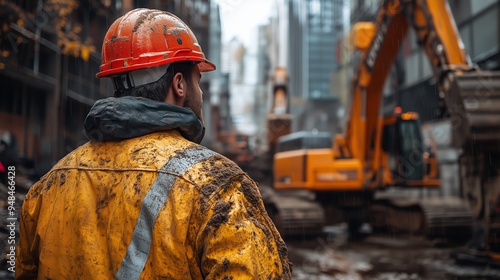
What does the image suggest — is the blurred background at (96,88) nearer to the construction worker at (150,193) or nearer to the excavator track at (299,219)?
the excavator track at (299,219)

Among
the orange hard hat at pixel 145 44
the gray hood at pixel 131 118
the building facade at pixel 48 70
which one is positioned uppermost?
the building facade at pixel 48 70

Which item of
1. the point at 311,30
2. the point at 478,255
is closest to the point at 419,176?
the point at 478,255

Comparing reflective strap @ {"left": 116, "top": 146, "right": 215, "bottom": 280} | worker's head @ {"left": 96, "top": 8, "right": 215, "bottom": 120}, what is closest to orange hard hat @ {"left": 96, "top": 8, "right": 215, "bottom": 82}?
worker's head @ {"left": 96, "top": 8, "right": 215, "bottom": 120}

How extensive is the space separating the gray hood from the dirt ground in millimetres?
6175

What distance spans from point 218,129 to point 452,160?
70.1ft

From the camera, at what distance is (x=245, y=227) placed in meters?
1.71

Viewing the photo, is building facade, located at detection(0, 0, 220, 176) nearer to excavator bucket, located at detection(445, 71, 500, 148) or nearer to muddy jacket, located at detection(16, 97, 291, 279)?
excavator bucket, located at detection(445, 71, 500, 148)

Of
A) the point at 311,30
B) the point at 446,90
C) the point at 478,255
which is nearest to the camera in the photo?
the point at 446,90

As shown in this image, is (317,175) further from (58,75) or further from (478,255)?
(58,75)

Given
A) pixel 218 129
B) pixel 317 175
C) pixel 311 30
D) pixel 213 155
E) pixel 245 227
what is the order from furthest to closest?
pixel 311 30, pixel 218 129, pixel 317 175, pixel 213 155, pixel 245 227

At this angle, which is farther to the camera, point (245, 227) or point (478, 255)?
point (478, 255)

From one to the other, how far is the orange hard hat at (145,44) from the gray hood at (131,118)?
0.55 ft

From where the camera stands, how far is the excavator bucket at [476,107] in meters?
7.00

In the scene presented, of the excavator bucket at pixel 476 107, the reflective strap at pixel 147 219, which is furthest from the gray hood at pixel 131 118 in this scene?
the excavator bucket at pixel 476 107
